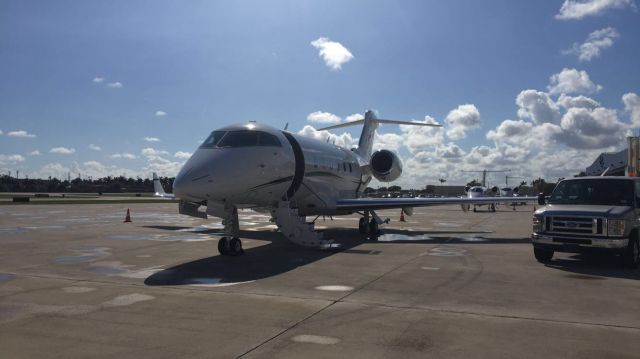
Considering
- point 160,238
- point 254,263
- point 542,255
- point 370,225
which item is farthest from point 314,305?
point 370,225

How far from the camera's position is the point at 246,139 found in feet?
40.1

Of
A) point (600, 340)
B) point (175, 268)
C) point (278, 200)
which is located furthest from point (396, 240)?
point (600, 340)

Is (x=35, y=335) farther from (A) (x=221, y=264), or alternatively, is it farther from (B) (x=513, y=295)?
(B) (x=513, y=295)

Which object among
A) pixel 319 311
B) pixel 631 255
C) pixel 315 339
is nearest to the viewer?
pixel 315 339

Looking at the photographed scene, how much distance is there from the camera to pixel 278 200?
44.5 feet

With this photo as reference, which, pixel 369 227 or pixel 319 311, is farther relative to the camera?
pixel 369 227

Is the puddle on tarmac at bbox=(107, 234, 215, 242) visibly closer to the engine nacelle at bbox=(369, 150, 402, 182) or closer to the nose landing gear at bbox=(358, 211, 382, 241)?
the nose landing gear at bbox=(358, 211, 382, 241)

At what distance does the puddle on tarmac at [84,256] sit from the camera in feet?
34.6

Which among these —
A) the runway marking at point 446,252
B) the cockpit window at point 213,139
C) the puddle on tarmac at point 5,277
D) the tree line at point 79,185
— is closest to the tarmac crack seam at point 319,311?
the runway marking at point 446,252

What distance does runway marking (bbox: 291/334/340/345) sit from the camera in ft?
15.8

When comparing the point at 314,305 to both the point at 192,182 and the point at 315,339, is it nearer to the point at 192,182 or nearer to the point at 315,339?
the point at 315,339

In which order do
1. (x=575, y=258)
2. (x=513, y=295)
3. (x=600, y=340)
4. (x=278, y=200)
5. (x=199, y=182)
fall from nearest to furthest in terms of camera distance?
(x=600, y=340), (x=513, y=295), (x=199, y=182), (x=575, y=258), (x=278, y=200)

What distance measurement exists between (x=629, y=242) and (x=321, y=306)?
7.20m

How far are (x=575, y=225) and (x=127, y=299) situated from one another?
28.1ft
